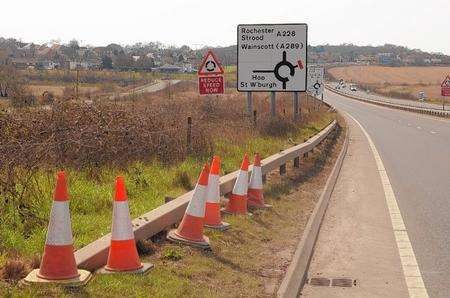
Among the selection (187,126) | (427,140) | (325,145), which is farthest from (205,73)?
(427,140)

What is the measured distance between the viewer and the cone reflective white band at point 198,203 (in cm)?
684

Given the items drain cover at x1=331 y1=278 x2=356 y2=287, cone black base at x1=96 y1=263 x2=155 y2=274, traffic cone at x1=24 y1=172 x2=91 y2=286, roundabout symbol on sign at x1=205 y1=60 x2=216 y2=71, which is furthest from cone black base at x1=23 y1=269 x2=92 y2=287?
roundabout symbol on sign at x1=205 y1=60 x2=216 y2=71

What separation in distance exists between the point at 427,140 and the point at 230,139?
13868mm

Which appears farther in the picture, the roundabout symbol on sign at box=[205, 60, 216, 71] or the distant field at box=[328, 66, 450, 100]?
the distant field at box=[328, 66, 450, 100]

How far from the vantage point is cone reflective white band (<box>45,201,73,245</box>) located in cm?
491

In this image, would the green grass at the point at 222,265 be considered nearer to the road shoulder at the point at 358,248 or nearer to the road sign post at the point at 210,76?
the road shoulder at the point at 358,248

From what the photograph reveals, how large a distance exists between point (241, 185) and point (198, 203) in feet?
6.96

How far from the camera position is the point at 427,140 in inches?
1083

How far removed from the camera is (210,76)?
14.9 meters

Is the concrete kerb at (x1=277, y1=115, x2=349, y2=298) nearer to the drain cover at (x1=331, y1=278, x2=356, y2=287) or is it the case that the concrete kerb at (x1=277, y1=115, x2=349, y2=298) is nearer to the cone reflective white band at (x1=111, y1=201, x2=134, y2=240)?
the drain cover at (x1=331, y1=278, x2=356, y2=287)

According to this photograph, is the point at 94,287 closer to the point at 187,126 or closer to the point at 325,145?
the point at 187,126

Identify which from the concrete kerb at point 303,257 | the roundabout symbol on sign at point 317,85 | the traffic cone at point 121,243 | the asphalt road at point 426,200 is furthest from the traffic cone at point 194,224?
the roundabout symbol on sign at point 317,85

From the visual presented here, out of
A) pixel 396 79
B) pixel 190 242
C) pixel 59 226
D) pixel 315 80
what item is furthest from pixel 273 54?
pixel 396 79

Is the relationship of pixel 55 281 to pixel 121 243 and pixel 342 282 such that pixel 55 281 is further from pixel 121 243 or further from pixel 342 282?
pixel 342 282
